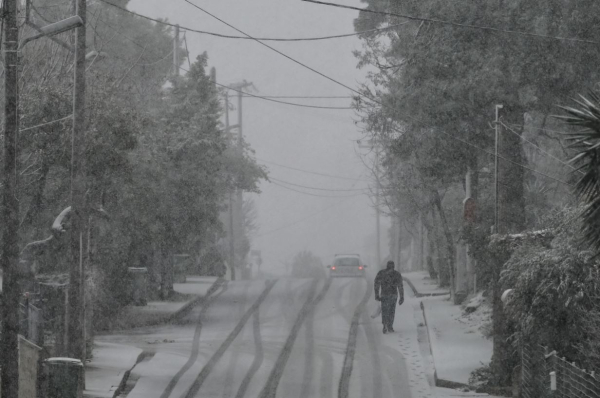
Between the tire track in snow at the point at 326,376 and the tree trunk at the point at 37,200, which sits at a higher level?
the tree trunk at the point at 37,200

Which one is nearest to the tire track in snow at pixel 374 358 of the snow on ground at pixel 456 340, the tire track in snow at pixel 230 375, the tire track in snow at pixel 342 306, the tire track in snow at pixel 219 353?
the tire track in snow at pixel 342 306

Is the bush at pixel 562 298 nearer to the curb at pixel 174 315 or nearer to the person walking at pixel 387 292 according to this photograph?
the curb at pixel 174 315

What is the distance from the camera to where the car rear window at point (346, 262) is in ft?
177

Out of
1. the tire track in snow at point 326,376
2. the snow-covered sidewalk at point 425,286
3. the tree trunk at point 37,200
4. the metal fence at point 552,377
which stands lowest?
the tire track in snow at point 326,376

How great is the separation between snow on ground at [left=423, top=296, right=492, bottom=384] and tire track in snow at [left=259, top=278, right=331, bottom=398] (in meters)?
3.33

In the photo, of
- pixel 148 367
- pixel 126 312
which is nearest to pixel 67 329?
pixel 148 367

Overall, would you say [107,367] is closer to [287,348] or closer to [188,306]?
[287,348]

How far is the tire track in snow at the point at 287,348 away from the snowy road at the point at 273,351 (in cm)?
2

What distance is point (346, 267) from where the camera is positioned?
53.8 m

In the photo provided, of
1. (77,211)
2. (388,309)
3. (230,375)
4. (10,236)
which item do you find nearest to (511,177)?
(388,309)

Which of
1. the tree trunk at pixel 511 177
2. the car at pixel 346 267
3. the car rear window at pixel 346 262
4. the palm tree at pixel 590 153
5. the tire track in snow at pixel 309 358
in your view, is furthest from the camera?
the car rear window at pixel 346 262

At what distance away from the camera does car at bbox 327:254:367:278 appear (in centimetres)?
5316

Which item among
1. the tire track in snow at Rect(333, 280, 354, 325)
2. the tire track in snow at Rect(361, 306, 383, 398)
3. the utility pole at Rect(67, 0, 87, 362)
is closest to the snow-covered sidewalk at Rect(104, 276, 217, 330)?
the tire track in snow at Rect(333, 280, 354, 325)

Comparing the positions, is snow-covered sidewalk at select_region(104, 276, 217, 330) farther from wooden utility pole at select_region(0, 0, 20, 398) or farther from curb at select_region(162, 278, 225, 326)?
wooden utility pole at select_region(0, 0, 20, 398)
